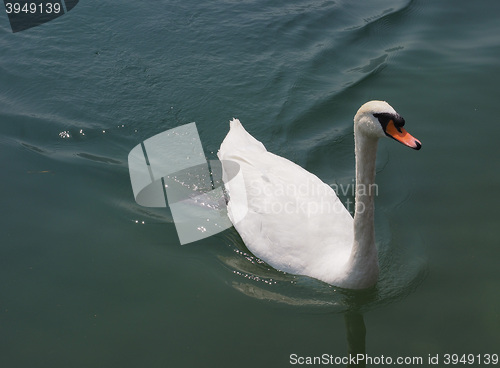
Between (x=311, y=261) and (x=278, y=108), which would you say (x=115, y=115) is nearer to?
(x=278, y=108)

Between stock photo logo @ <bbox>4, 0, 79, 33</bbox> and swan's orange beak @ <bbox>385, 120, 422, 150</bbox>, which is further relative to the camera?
stock photo logo @ <bbox>4, 0, 79, 33</bbox>

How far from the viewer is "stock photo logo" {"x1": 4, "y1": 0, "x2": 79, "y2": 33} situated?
12211 mm

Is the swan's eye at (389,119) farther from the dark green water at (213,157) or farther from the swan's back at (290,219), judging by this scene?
the dark green water at (213,157)

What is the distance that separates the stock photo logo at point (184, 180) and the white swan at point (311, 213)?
0.23 meters

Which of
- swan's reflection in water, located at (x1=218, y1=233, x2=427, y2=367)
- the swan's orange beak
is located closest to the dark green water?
swan's reflection in water, located at (x1=218, y1=233, x2=427, y2=367)

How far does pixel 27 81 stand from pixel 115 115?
218cm

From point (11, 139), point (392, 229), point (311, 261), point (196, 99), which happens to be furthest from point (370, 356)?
point (11, 139)

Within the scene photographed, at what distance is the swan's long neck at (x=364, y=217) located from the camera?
5664 millimetres

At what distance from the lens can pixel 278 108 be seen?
10047 mm

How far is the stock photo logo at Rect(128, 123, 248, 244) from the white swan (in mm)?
226

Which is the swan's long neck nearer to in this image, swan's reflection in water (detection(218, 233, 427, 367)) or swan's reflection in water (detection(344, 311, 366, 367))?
swan's reflection in water (detection(218, 233, 427, 367))
